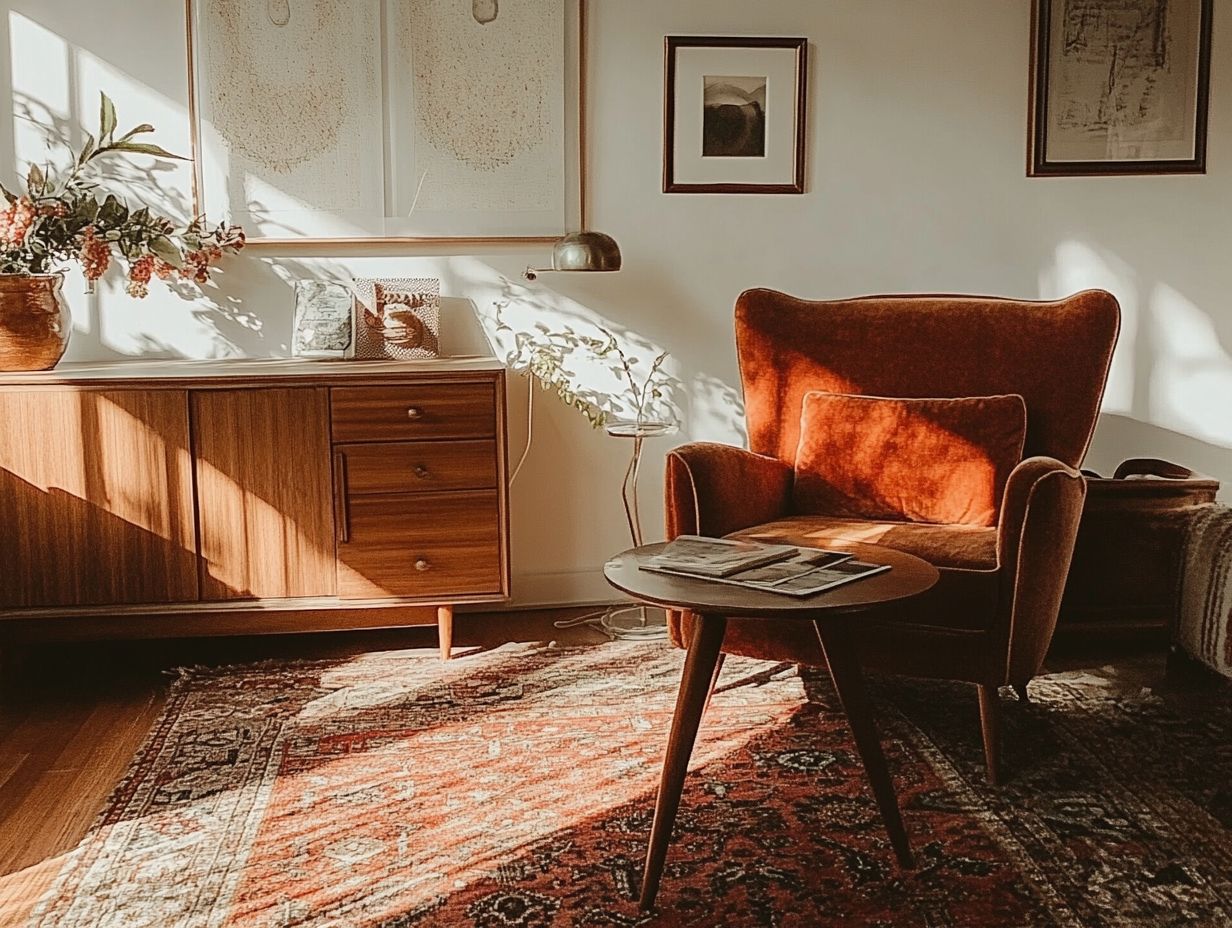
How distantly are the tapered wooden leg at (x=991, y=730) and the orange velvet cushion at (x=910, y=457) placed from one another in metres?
0.53

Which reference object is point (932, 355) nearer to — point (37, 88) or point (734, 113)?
point (734, 113)

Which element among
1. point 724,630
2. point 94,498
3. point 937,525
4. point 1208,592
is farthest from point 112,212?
point 1208,592

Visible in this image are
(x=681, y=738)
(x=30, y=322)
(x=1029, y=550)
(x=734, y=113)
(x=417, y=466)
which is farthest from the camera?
(x=734, y=113)

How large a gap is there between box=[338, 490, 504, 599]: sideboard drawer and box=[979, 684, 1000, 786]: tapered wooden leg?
131cm

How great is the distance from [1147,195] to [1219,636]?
63.3 inches

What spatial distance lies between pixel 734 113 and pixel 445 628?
5.60ft

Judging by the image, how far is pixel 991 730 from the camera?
2.53 m

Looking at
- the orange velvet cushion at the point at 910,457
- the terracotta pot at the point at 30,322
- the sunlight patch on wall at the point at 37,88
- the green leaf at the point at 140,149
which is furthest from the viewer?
the sunlight patch on wall at the point at 37,88

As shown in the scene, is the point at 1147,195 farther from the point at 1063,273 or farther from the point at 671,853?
the point at 671,853

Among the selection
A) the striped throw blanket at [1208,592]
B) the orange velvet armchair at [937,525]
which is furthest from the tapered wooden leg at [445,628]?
the striped throw blanket at [1208,592]

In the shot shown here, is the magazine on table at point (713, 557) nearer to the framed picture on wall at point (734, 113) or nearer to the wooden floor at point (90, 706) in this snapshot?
the wooden floor at point (90, 706)

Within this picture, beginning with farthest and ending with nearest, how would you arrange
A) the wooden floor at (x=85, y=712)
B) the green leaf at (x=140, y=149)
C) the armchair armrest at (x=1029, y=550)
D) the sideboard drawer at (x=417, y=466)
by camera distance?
the green leaf at (x=140, y=149), the sideboard drawer at (x=417, y=466), the armchair armrest at (x=1029, y=550), the wooden floor at (x=85, y=712)

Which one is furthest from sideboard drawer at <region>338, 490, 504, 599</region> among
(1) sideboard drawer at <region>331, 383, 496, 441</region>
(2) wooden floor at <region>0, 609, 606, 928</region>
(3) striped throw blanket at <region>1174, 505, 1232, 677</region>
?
(3) striped throw blanket at <region>1174, 505, 1232, 677</region>

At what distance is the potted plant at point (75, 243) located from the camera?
10.3 feet
